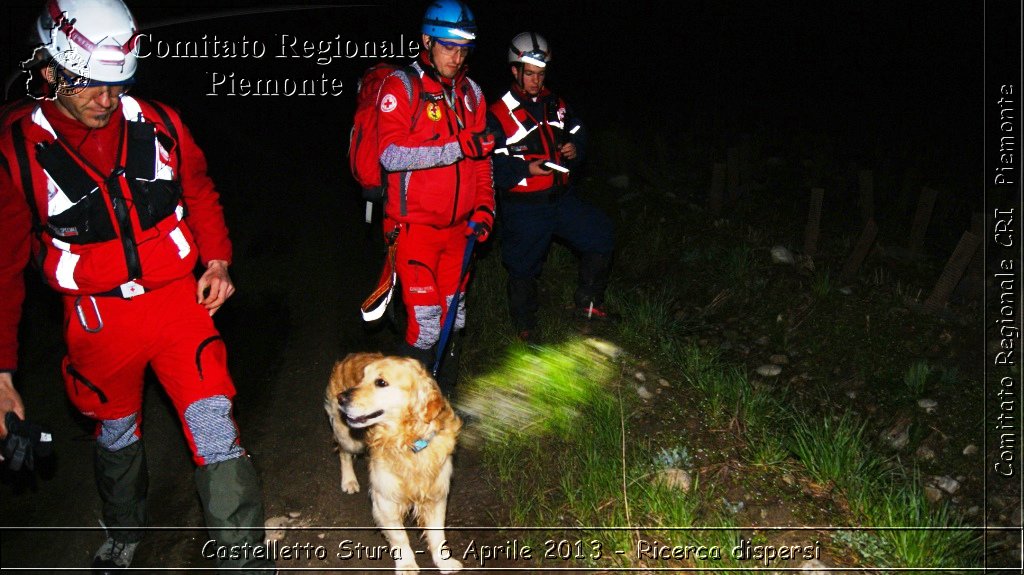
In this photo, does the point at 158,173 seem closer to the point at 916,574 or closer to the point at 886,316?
the point at 916,574

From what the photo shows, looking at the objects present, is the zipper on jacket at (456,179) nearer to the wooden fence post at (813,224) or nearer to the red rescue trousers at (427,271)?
the red rescue trousers at (427,271)

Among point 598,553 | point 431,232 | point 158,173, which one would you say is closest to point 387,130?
point 431,232

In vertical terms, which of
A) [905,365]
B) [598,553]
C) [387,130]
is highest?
[387,130]

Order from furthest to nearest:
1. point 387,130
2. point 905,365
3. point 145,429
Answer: point 905,365 < point 145,429 < point 387,130

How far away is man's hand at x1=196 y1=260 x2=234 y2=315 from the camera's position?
356 centimetres

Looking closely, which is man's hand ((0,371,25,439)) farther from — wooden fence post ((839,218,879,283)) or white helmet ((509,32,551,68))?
wooden fence post ((839,218,879,283))

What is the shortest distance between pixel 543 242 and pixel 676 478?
2.28 meters

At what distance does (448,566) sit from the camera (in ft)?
12.7

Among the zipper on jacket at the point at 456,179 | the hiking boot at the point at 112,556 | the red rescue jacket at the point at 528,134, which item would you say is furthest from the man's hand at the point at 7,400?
the red rescue jacket at the point at 528,134

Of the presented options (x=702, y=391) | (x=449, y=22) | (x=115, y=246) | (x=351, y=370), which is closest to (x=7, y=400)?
(x=115, y=246)

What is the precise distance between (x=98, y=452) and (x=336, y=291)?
3.57 m

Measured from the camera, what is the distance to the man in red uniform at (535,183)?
5.41m

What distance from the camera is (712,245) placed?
740 centimetres

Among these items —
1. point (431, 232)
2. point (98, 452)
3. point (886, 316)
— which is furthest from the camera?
point (886, 316)
